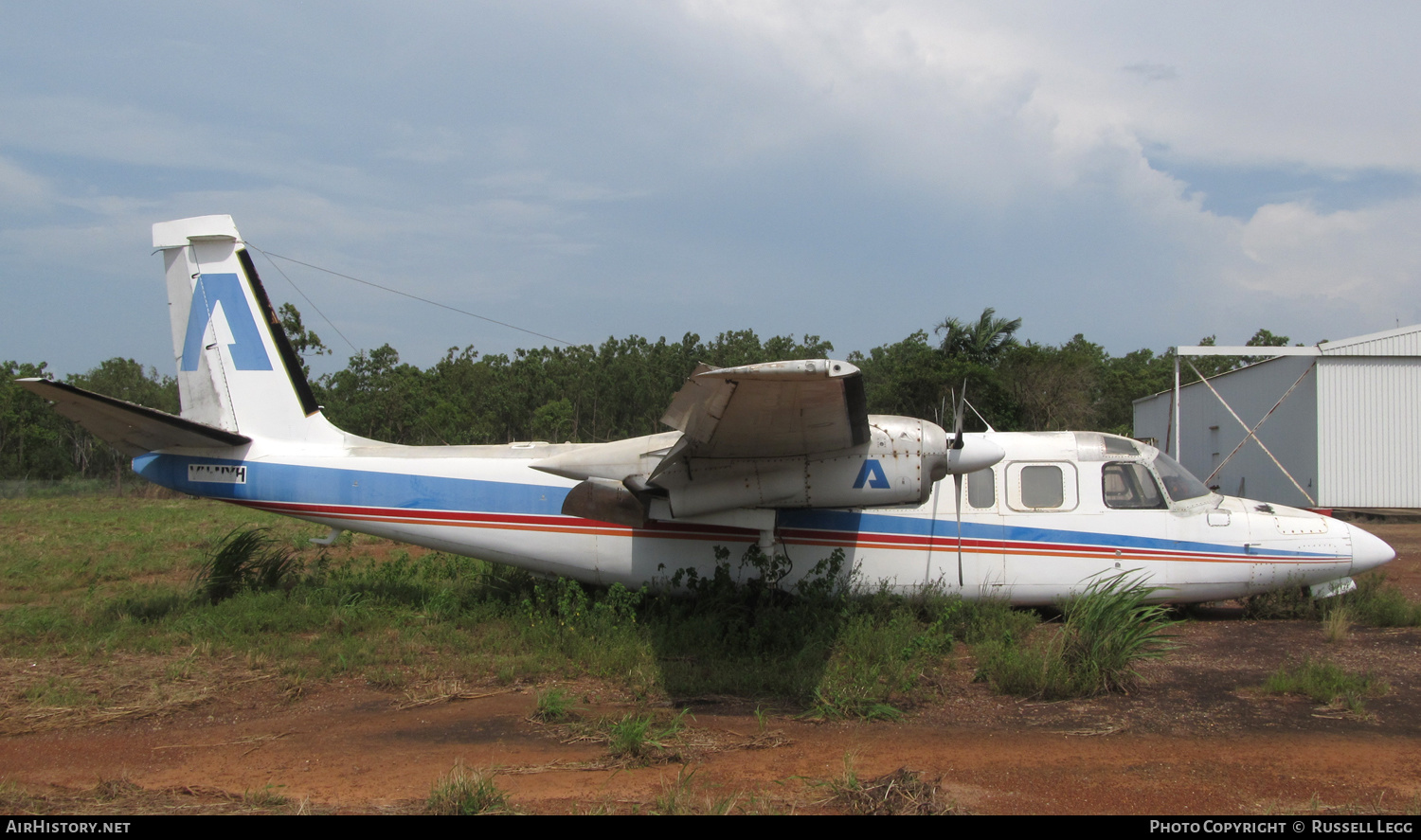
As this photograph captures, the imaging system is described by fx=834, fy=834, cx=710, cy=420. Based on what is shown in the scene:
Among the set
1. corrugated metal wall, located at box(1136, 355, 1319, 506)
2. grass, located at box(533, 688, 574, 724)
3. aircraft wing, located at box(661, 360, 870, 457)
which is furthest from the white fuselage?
corrugated metal wall, located at box(1136, 355, 1319, 506)

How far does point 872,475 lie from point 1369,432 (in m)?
19.0

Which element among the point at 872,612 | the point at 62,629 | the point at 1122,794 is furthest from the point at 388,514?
the point at 1122,794

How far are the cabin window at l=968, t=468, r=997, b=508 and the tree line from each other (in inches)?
381

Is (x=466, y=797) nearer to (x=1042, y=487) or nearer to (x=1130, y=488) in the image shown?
(x=1042, y=487)

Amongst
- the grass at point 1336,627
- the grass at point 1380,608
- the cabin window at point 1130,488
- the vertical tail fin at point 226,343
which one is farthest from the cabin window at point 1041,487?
the vertical tail fin at point 226,343

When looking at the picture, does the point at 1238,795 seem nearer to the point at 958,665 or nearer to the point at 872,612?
the point at 958,665

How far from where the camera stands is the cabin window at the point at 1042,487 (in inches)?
351

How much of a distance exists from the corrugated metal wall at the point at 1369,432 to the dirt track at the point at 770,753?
15.3 metres

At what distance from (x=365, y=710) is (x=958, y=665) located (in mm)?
5207

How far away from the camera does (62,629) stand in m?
8.87

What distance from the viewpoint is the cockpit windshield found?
9055mm

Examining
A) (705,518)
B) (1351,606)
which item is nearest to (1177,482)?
(1351,606)

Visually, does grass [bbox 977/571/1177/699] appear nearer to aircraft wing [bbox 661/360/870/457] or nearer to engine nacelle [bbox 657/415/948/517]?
engine nacelle [bbox 657/415/948/517]

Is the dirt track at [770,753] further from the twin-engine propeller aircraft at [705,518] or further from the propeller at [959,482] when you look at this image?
the propeller at [959,482]
